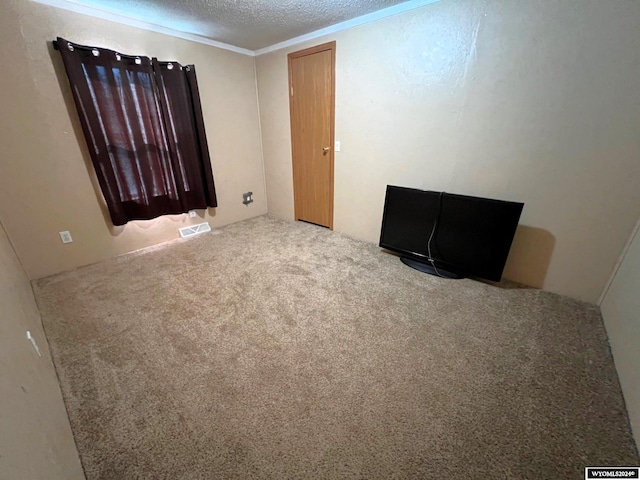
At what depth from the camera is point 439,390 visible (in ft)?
4.49

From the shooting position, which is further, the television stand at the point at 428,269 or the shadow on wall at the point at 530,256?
the television stand at the point at 428,269

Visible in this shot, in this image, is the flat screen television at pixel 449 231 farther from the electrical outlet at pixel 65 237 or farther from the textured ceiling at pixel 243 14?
the electrical outlet at pixel 65 237

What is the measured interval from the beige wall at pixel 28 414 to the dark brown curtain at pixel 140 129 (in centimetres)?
159

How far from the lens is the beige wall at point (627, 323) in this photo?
1248mm

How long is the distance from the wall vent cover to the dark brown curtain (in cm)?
28

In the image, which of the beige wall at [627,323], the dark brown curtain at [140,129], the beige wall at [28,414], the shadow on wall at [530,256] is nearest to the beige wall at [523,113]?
the shadow on wall at [530,256]

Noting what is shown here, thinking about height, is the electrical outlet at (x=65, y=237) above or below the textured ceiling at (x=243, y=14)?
below

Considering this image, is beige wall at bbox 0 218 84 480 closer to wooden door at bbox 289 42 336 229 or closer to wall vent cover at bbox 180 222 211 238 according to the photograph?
wall vent cover at bbox 180 222 211 238

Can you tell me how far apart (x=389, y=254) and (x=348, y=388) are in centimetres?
170

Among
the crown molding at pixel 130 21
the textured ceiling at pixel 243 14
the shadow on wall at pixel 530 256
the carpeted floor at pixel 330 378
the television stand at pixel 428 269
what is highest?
the textured ceiling at pixel 243 14

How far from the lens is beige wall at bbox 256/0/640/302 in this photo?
167 centimetres

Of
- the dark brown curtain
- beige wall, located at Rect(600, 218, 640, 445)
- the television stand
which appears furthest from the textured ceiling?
beige wall, located at Rect(600, 218, 640, 445)

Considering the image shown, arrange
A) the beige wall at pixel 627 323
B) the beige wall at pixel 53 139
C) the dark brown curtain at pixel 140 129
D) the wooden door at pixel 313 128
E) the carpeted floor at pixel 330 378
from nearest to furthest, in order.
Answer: the carpeted floor at pixel 330 378, the beige wall at pixel 627 323, the beige wall at pixel 53 139, the dark brown curtain at pixel 140 129, the wooden door at pixel 313 128

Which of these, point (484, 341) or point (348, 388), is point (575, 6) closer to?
point (484, 341)
